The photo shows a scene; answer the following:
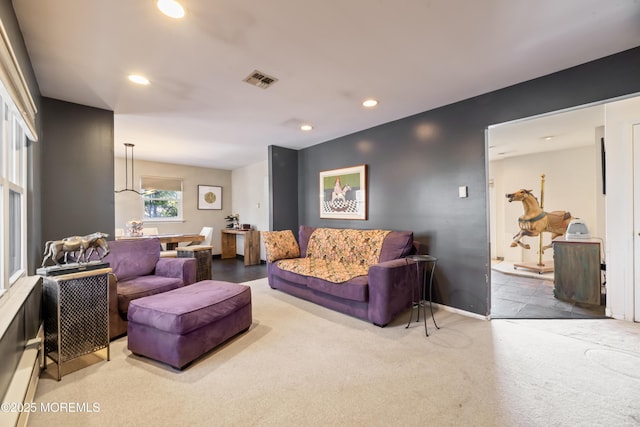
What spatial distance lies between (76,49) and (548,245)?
23.3 ft

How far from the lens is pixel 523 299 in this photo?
3.46 metres

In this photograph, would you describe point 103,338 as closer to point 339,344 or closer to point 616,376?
point 339,344

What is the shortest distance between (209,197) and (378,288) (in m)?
5.75

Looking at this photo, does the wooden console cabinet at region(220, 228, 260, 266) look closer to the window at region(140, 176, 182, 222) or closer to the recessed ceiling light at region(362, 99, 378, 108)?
the window at region(140, 176, 182, 222)

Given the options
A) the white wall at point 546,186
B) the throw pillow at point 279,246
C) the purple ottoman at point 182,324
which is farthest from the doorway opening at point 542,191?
the purple ottoman at point 182,324

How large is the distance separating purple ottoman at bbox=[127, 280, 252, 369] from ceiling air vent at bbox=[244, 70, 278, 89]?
1.91 metres

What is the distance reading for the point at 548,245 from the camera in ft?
16.7

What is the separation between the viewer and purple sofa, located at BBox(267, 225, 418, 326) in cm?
258

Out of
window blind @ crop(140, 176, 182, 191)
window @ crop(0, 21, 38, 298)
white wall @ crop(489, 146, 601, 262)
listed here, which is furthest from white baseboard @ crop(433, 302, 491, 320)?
window blind @ crop(140, 176, 182, 191)

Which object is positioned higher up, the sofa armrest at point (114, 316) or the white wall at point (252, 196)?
the white wall at point (252, 196)

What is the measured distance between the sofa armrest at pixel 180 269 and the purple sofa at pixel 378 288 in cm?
119

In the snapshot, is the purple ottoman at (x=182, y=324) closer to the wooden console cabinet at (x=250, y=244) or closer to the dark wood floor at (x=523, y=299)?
the dark wood floor at (x=523, y=299)

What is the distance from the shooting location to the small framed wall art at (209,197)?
687 cm

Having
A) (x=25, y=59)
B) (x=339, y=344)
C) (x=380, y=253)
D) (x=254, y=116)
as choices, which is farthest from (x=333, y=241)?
(x=25, y=59)
